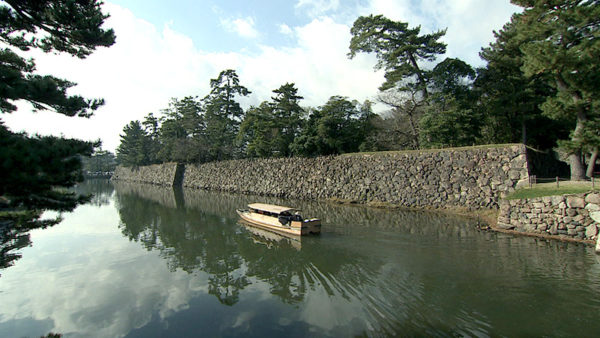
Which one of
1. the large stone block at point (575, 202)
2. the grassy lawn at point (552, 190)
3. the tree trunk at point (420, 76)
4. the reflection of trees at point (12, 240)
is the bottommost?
the reflection of trees at point (12, 240)

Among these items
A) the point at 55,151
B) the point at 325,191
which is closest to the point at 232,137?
the point at 325,191

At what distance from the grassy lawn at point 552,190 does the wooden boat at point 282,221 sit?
8380 mm

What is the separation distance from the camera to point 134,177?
53.6m

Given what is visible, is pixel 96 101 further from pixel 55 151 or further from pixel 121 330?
pixel 121 330

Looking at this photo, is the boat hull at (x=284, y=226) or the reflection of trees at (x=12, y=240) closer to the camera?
the reflection of trees at (x=12, y=240)

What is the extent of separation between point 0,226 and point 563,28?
22991mm

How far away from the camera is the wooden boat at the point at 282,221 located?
11.2m

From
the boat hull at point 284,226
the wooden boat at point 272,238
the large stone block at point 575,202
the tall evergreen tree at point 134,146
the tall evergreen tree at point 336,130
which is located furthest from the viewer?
the tall evergreen tree at point 134,146

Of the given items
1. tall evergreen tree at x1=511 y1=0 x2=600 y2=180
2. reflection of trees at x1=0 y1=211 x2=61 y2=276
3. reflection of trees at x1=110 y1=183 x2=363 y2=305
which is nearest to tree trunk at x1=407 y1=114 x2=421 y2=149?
tall evergreen tree at x1=511 y1=0 x2=600 y2=180

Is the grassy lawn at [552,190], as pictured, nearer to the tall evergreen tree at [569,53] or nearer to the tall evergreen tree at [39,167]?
the tall evergreen tree at [569,53]

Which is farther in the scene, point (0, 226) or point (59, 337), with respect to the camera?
point (0, 226)

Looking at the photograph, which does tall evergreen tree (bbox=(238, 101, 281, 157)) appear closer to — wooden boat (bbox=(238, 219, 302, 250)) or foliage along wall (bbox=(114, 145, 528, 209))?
foliage along wall (bbox=(114, 145, 528, 209))

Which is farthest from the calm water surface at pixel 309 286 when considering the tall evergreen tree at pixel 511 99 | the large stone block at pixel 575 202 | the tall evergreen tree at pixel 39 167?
the tall evergreen tree at pixel 511 99

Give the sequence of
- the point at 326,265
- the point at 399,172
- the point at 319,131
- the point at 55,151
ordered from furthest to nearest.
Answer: the point at 319,131
the point at 399,172
the point at 326,265
the point at 55,151
